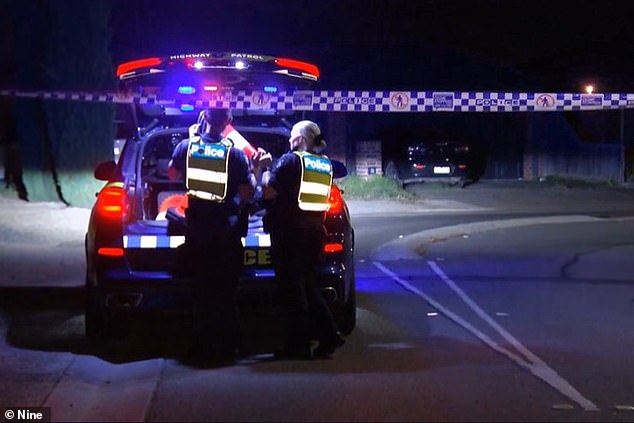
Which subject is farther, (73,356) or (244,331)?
(244,331)

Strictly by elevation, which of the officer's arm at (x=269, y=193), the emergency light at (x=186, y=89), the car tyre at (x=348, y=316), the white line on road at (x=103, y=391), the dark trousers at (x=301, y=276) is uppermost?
the emergency light at (x=186, y=89)

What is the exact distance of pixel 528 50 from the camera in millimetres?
31688

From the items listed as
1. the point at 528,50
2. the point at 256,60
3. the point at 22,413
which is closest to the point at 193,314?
the point at 22,413

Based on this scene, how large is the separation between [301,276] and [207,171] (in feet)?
3.24

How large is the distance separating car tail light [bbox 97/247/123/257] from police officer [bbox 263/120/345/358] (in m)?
1.06

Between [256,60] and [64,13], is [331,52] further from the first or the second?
[256,60]

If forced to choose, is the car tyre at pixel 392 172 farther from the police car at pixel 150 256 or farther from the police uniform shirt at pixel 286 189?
the police uniform shirt at pixel 286 189

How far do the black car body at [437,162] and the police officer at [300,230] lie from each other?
1836 centimetres

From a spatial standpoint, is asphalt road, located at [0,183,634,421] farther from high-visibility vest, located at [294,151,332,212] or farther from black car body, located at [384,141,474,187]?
black car body, located at [384,141,474,187]

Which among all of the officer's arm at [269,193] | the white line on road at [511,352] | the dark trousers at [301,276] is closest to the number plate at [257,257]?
the dark trousers at [301,276]

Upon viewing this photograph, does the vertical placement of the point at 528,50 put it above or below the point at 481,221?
above

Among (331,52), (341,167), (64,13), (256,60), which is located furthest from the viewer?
(331,52)

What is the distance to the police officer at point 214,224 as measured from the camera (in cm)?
688

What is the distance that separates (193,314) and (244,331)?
1.22 metres
